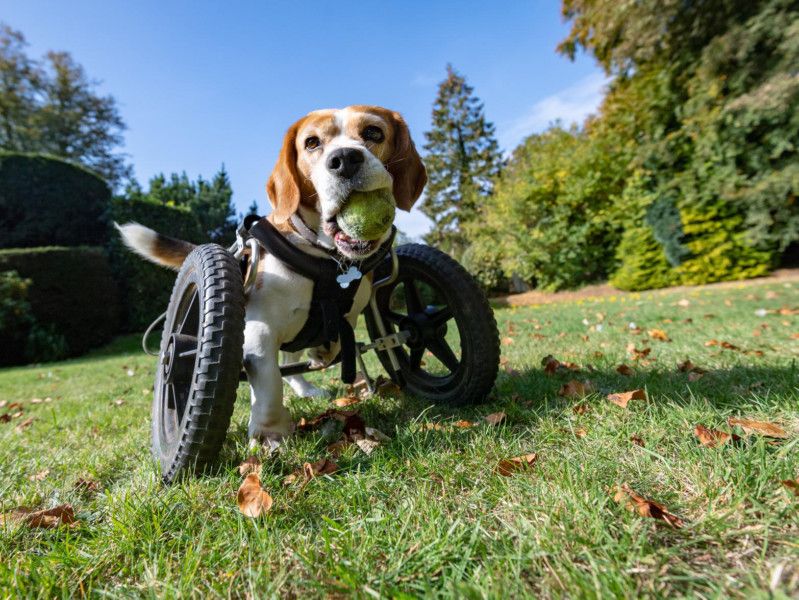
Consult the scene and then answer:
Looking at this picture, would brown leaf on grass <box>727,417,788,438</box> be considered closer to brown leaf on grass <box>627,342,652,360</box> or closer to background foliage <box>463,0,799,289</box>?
brown leaf on grass <box>627,342,652,360</box>

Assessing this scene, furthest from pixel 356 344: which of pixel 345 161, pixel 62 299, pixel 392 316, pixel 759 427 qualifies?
pixel 62 299

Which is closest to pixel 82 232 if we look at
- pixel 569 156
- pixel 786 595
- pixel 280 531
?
pixel 280 531

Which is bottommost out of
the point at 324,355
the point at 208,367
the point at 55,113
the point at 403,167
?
the point at 324,355

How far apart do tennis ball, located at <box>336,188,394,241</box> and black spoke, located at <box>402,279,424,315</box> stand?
2.60ft

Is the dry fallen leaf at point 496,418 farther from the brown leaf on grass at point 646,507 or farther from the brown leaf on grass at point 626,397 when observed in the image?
the brown leaf on grass at point 646,507

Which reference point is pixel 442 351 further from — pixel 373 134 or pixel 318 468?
pixel 373 134

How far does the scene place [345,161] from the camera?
1675 mm

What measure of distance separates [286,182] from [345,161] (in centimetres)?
43

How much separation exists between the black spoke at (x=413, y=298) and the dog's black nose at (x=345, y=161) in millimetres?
952

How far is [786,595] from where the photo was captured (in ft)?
2.24

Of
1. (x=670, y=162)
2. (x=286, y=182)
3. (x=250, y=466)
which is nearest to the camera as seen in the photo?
(x=250, y=466)

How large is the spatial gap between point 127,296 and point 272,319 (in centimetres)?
1223

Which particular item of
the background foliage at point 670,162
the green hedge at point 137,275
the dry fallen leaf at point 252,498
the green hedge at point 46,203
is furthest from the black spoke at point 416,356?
the green hedge at point 46,203

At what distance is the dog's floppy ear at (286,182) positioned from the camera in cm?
193
